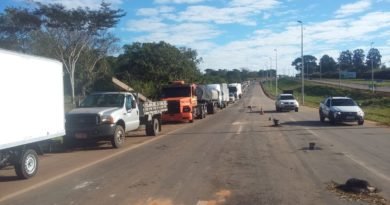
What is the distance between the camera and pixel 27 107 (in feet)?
38.1

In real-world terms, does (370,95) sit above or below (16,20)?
below

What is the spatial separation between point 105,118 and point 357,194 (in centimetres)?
1012

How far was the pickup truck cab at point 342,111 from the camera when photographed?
2803cm

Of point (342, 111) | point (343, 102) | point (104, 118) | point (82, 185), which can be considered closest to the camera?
point (82, 185)

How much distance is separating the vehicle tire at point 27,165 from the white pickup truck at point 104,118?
201 inches

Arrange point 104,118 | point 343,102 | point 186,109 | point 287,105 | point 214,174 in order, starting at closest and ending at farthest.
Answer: point 214,174 → point 104,118 → point 343,102 → point 186,109 → point 287,105

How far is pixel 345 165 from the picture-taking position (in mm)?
12742

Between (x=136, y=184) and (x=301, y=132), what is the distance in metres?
13.7

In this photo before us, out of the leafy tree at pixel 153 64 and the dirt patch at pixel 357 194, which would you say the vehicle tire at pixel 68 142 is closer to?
the dirt patch at pixel 357 194

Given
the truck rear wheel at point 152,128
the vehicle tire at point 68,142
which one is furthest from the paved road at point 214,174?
the truck rear wheel at point 152,128

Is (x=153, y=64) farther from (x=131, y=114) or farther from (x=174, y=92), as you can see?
(x=131, y=114)

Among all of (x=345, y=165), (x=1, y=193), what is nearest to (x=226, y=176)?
(x=345, y=165)

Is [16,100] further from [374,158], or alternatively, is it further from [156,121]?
[156,121]

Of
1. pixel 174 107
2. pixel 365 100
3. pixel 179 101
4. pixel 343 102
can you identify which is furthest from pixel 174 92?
pixel 365 100
